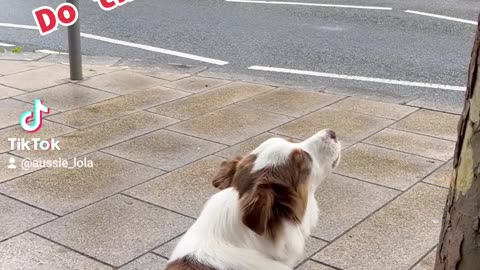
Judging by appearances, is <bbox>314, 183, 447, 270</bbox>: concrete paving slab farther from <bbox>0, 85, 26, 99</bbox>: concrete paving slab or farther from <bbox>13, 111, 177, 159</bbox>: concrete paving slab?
<bbox>0, 85, 26, 99</bbox>: concrete paving slab

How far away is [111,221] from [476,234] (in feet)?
9.75

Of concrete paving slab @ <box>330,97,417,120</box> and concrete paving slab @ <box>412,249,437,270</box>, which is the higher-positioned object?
concrete paving slab @ <box>330,97,417,120</box>

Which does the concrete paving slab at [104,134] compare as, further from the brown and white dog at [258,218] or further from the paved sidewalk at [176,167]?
the brown and white dog at [258,218]

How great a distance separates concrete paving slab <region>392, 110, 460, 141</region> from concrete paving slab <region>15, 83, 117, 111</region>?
3.48m

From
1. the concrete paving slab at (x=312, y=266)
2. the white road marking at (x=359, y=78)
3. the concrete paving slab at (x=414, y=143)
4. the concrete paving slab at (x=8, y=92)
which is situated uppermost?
the white road marking at (x=359, y=78)

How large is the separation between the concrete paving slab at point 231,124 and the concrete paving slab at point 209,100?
174mm

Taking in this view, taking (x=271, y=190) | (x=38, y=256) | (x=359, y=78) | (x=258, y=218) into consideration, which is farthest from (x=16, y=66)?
(x=258, y=218)

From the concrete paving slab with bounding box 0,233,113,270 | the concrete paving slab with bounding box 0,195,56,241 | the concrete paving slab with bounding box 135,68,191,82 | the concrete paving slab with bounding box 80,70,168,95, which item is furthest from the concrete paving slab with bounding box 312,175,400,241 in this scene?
the concrete paving slab with bounding box 135,68,191,82

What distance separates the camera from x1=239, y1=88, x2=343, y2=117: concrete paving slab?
23.6 ft

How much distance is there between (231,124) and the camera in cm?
675

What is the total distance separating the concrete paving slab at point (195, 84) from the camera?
8.00 m

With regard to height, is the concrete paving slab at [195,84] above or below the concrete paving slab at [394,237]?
above

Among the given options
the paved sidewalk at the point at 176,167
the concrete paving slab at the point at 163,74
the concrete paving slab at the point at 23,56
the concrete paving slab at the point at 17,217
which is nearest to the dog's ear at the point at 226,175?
the paved sidewalk at the point at 176,167

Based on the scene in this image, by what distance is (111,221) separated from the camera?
4727mm
